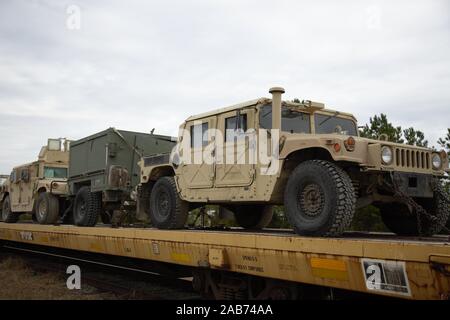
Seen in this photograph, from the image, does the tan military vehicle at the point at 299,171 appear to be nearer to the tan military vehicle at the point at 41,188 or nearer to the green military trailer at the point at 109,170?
the green military trailer at the point at 109,170

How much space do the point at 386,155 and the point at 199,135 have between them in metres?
3.07

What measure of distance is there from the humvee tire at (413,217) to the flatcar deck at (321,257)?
89 centimetres

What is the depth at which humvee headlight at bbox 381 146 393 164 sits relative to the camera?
5.19m

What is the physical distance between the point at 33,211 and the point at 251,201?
8239 mm

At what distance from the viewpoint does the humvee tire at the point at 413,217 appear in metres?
5.83

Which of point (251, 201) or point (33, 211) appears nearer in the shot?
point (251, 201)

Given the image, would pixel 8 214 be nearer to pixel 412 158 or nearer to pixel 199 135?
pixel 199 135

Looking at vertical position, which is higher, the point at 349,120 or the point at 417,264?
the point at 349,120

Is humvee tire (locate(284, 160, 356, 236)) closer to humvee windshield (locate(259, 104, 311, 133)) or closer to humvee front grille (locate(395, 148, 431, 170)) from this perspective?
humvee front grille (locate(395, 148, 431, 170))

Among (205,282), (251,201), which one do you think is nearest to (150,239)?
(205,282)

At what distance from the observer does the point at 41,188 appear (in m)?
12.3

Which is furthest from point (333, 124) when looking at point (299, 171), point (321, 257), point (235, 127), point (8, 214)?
point (8, 214)
